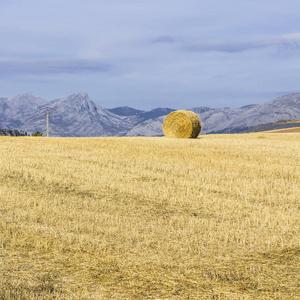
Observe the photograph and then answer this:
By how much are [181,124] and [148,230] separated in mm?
29620

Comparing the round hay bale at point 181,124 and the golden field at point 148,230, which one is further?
the round hay bale at point 181,124

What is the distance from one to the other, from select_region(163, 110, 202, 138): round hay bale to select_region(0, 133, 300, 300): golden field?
1775 centimetres

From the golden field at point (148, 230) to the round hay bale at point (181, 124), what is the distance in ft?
58.2

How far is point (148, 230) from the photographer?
10.5 m

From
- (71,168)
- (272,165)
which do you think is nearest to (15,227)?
(71,168)

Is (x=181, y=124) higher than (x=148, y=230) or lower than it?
higher

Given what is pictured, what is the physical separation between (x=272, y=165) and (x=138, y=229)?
13.1 m

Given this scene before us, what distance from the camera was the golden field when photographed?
7.03 meters

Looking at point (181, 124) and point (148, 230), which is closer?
point (148, 230)

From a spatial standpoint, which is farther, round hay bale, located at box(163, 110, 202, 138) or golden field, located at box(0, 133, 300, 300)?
round hay bale, located at box(163, 110, 202, 138)

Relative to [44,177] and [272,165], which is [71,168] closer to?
[44,177]

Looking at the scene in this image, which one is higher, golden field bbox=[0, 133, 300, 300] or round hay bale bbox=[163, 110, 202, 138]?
round hay bale bbox=[163, 110, 202, 138]

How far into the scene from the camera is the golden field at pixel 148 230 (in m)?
7.03

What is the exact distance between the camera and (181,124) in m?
39.6
